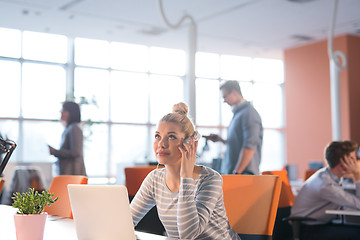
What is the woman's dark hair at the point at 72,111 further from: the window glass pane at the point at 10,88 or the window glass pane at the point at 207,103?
the window glass pane at the point at 207,103

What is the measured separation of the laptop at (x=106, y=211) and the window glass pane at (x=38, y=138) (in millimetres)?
8549

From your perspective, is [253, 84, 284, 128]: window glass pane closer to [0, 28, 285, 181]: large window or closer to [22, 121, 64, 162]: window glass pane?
[0, 28, 285, 181]: large window

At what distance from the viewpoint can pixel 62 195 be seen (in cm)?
290

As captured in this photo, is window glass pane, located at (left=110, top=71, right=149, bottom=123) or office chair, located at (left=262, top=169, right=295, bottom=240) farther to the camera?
window glass pane, located at (left=110, top=71, right=149, bottom=123)

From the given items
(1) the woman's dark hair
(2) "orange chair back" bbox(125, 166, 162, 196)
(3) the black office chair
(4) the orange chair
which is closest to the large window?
(1) the woman's dark hair

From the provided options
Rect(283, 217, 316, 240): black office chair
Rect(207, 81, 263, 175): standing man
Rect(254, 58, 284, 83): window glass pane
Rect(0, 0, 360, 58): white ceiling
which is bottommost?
Rect(283, 217, 316, 240): black office chair

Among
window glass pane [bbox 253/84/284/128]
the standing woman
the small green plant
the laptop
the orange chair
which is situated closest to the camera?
the laptop

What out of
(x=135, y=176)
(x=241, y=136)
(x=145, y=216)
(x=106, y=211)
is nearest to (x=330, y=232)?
(x=241, y=136)

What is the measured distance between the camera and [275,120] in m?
12.7

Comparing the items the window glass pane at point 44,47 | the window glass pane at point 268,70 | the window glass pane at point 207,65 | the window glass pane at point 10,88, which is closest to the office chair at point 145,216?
the window glass pane at point 10,88

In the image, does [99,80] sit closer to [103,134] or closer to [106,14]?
[103,134]

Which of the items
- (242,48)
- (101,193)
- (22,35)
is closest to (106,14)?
(22,35)

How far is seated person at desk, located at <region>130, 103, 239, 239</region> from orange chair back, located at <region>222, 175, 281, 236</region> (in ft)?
0.55

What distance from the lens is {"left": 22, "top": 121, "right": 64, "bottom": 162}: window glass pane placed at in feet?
32.2
